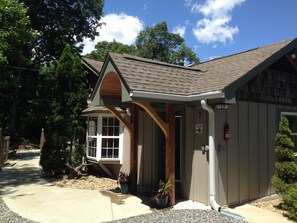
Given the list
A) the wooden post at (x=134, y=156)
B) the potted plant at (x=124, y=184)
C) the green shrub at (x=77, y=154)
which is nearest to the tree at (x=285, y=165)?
the wooden post at (x=134, y=156)

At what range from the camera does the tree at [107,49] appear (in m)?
42.8

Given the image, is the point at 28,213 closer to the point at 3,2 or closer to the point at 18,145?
the point at 3,2

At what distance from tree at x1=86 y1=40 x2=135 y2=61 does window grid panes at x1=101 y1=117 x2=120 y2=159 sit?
32869 mm

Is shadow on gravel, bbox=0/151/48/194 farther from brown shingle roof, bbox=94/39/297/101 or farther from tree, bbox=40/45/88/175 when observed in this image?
brown shingle roof, bbox=94/39/297/101

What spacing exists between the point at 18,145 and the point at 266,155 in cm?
2055

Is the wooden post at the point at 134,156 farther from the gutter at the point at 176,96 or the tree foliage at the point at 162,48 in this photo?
the tree foliage at the point at 162,48

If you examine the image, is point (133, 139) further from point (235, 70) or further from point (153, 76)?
point (235, 70)

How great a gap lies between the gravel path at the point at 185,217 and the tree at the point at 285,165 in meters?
1.68

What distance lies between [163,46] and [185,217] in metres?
39.4

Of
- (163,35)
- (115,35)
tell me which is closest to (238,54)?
(163,35)

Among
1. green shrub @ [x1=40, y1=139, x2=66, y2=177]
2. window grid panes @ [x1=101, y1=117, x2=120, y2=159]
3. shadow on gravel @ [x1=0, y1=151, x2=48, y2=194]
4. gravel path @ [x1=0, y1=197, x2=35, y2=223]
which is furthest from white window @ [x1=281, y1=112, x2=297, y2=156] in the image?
shadow on gravel @ [x1=0, y1=151, x2=48, y2=194]

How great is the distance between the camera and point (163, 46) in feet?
142

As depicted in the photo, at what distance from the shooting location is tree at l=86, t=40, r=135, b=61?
140 ft

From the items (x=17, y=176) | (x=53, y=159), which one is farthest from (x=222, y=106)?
(x=17, y=176)
